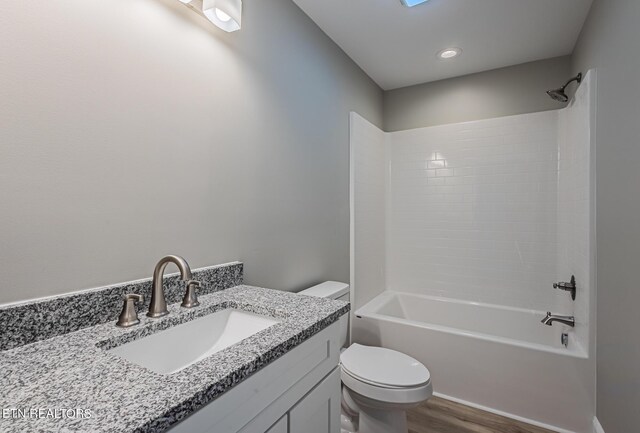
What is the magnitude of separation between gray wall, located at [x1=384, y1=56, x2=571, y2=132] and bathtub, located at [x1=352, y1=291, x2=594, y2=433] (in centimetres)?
170

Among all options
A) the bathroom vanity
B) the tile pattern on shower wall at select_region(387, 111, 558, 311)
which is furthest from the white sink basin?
the tile pattern on shower wall at select_region(387, 111, 558, 311)

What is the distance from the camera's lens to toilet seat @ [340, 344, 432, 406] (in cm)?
148

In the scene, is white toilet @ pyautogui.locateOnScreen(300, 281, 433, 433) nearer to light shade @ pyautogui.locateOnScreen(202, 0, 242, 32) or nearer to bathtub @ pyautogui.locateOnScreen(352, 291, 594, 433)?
bathtub @ pyautogui.locateOnScreen(352, 291, 594, 433)

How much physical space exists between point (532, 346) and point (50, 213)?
2.44 meters

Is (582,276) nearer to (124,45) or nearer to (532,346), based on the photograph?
(532,346)

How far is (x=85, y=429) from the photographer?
46 centimetres

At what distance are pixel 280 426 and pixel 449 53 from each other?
2616 millimetres

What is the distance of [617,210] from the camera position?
139 cm

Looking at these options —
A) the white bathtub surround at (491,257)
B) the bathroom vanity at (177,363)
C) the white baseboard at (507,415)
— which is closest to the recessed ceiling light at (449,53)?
the white bathtub surround at (491,257)

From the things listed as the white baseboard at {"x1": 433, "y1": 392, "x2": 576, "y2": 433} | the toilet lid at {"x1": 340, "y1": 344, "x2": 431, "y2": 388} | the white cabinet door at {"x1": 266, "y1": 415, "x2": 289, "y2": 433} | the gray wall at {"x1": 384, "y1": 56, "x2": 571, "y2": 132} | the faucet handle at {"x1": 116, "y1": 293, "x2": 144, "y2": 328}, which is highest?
the gray wall at {"x1": 384, "y1": 56, "x2": 571, "y2": 132}

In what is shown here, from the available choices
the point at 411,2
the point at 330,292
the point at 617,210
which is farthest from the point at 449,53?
the point at 330,292

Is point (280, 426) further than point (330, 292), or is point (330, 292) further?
point (330, 292)

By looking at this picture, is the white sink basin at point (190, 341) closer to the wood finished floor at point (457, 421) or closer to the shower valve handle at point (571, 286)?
the wood finished floor at point (457, 421)

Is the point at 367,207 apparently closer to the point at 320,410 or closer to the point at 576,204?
the point at 576,204
